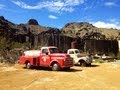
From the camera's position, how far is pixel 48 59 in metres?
25.4

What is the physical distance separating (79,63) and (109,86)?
13.6m

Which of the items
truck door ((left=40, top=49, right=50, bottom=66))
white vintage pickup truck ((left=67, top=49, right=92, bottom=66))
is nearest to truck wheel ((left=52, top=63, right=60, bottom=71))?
truck door ((left=40, top=49, right=50, bottom=66))

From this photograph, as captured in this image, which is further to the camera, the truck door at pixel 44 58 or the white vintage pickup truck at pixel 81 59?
the white vintage pickup truck at pixel 81 59

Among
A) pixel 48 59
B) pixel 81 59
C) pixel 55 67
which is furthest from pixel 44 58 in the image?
pixel 81 59

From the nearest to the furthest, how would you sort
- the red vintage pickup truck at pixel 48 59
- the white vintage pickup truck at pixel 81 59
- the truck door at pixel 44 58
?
1. the red vintage pickup truck at pixel 48 59
2. the truck door at pixel 44 58
3. the white vintage pickup truck at pixel 81 59

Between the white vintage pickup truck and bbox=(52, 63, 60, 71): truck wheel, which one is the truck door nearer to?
bbox=(52, 63, 60, 71): truck wheel

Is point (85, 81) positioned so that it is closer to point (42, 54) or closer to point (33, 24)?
point (42, 54)

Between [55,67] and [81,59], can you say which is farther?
[81,59]

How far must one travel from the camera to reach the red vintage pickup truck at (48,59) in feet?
80.7

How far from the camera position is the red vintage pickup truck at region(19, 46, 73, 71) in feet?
80.7

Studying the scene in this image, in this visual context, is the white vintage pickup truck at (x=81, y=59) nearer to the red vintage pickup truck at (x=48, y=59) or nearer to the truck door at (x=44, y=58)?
the red vintage pickup truck at (x=48, y=59)

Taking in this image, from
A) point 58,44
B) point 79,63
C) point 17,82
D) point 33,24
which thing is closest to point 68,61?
point 79,63

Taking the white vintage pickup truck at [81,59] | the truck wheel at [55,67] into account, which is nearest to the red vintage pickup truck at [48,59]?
→ the truck wheel at [55,67]

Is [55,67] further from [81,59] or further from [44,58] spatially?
[81,59]
